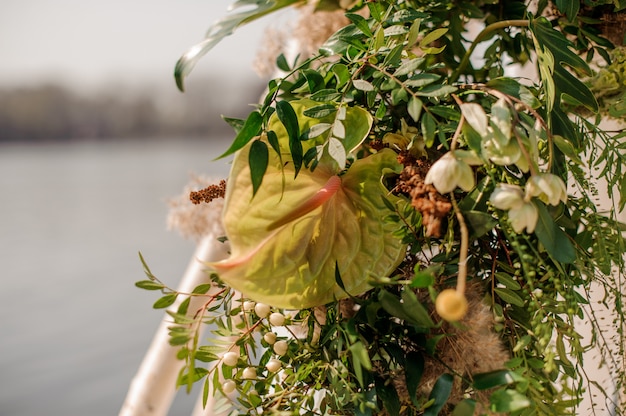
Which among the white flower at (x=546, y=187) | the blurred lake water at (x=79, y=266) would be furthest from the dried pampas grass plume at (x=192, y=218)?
the blurred lake water at (x=79, y=266)

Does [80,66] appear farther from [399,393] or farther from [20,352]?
[399,393]

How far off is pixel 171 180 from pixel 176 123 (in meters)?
0.36

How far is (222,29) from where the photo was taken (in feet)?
1.87

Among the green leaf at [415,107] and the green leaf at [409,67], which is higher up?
the green leaf at [409,67]

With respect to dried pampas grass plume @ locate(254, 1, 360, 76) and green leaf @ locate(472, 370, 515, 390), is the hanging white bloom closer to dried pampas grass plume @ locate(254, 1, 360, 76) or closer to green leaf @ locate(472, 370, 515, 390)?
green leaf @ locate(472, 370, 515, 390)

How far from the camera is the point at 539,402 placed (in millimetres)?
412

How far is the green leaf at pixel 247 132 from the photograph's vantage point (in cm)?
38

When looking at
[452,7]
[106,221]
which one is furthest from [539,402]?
[106,221]

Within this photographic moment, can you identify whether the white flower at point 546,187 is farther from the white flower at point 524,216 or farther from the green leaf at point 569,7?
the green leaf at point 569,7

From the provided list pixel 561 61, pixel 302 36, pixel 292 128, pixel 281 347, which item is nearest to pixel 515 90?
pixel 561 61

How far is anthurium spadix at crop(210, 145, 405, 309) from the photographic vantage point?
40cm

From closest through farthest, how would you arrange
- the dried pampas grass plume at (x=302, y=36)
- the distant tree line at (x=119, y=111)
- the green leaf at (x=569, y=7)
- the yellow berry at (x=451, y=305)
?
1. the yellow berry at (x=451, y=305)
2. the green leaf at (x=569, y=7)
3. the dried pampas grass plume at (x=302, y=36)
4. the distant tree line at (x=119, y=111)

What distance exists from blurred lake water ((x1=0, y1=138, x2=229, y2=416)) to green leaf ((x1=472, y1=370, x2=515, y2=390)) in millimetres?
1163

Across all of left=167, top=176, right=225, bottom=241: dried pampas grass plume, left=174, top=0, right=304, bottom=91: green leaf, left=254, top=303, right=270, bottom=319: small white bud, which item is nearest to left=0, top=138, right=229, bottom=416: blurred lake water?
left=167, top=176, right=225, bottom=241: dried pampas grass plume
